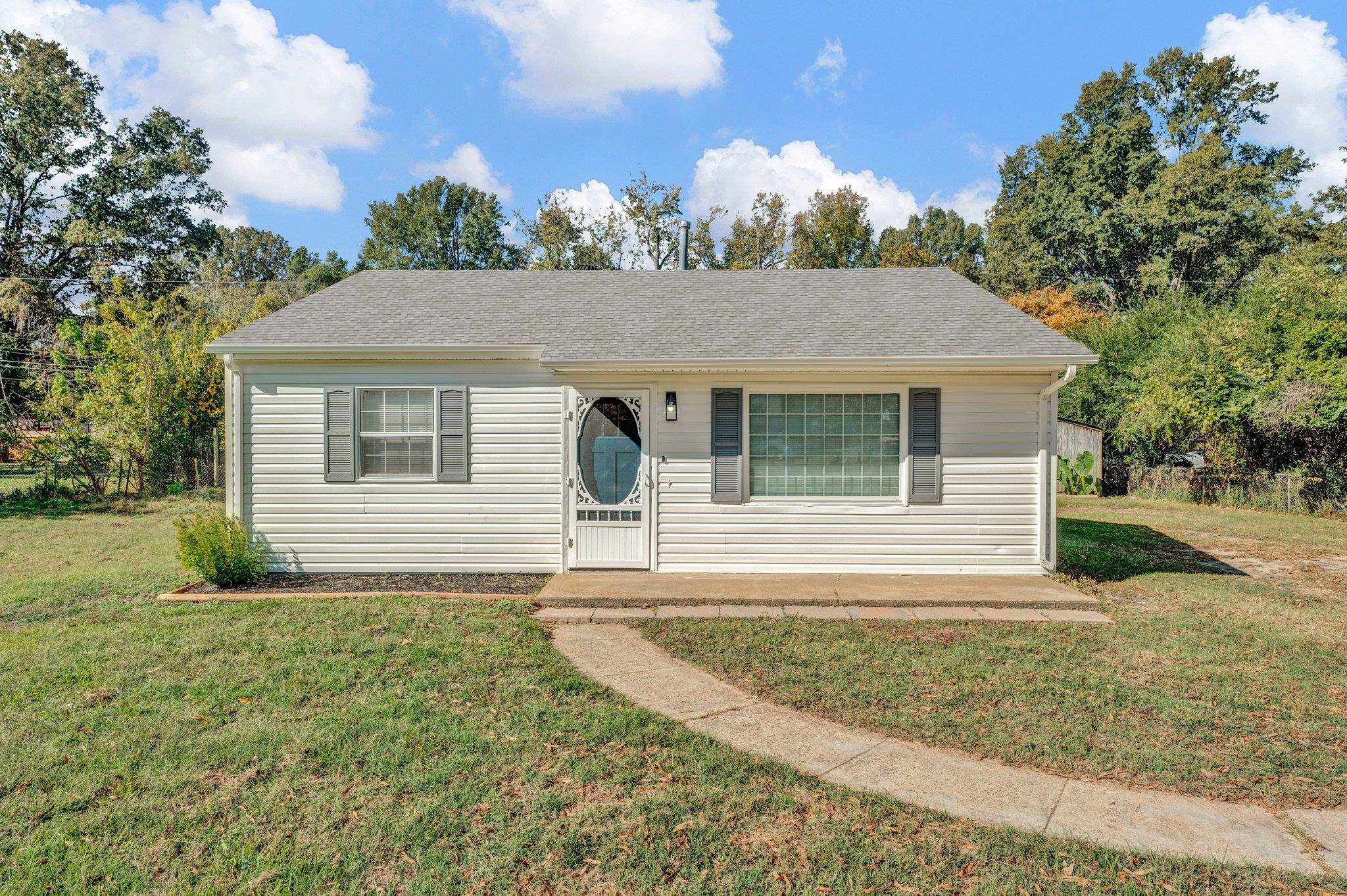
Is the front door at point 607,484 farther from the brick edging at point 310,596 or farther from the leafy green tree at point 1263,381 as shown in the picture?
the leafy green tree at point 1263,381

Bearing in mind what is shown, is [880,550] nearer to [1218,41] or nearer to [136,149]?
[136,149]

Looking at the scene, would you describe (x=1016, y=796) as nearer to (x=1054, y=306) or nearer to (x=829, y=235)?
(x=829, y=235)

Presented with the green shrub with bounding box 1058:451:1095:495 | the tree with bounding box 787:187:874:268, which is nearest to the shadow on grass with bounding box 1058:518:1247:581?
A: the green shrub with bounding box 1058:451:1095:495

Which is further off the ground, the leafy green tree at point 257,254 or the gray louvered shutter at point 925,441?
the leafy green tree at point 257,254

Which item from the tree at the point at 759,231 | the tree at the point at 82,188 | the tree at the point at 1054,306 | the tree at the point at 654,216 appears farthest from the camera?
the tree at the point at 759,231

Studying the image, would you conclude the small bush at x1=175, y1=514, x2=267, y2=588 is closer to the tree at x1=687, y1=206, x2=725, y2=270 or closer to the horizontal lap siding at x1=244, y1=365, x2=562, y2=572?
the horizontal lap siding at x1=244, y1=365, x2=562, y2=572

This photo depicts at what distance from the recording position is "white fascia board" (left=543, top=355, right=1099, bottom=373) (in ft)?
23.5

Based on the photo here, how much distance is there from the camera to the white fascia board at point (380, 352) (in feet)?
24.7

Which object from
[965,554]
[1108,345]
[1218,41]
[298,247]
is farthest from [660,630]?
[298,247]

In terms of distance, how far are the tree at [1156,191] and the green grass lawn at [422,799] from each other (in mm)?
31605

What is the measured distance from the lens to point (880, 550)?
25.3 feet

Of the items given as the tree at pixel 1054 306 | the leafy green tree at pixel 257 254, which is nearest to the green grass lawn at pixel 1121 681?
the tree at pixel 1054 306

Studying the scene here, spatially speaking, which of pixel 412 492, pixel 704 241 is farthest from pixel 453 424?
pixel 704 241

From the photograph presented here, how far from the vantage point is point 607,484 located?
7.82 meters
